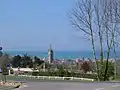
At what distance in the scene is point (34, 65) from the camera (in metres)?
106

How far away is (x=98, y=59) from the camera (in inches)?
2542

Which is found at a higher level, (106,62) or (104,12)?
(104,12)

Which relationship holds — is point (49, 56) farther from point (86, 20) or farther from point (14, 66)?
point (86, 20)

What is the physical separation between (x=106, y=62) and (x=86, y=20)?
294 inches

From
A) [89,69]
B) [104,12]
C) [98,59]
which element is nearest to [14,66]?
[89,69]

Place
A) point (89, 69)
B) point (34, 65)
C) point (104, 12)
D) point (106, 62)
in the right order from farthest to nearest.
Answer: point (34, 65), point (89, 69), point (106, 62), point (104, 12)

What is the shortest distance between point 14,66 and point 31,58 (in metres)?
5.36

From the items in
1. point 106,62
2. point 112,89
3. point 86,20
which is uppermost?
point 86,20

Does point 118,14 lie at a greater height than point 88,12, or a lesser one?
lesser

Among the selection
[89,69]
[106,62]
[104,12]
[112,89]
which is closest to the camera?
[112,89]

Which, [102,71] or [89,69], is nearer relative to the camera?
[102,71]

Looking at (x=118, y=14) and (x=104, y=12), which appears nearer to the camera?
(x=118, y=14)

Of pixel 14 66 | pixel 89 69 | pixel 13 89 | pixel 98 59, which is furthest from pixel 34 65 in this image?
pixel 13 89

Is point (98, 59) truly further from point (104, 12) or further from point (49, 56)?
point (49, 56)
